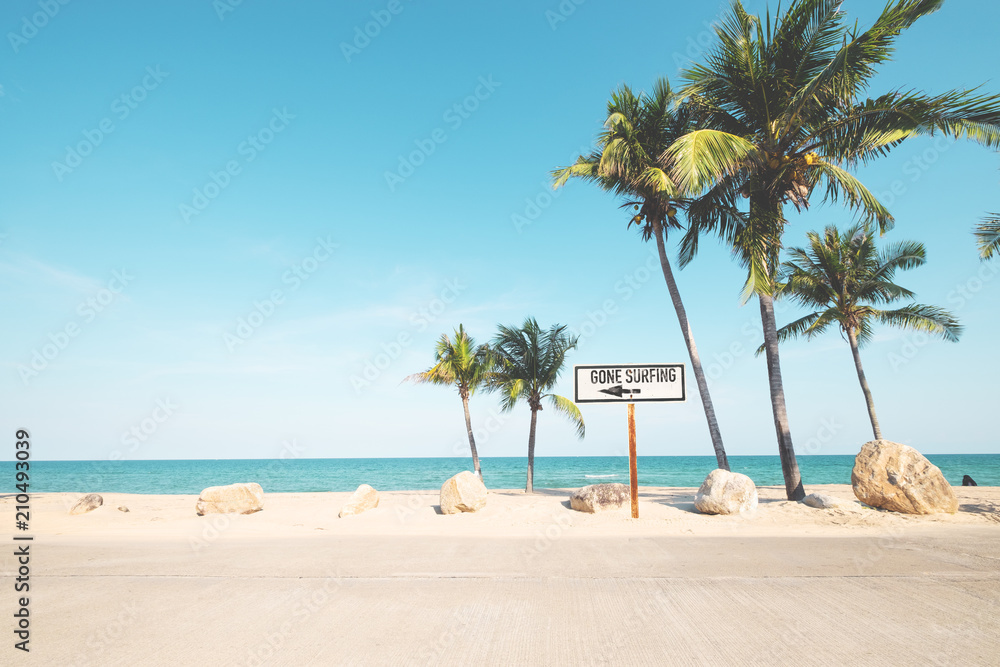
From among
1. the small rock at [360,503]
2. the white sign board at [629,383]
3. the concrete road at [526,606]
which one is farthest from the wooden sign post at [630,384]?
the small rock at [360,503]

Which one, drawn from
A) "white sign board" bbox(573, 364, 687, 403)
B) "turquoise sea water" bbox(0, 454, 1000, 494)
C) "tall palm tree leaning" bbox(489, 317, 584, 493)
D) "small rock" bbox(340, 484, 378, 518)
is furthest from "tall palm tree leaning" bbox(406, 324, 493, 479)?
"turquoise sea water" bbox(0, 454, 1000, 494)

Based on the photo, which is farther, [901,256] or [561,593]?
[901,256]

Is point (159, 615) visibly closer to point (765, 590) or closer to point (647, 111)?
point (765, 590)

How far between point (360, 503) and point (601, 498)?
621 cm

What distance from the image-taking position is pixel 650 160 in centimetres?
1538

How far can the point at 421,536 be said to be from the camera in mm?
8719

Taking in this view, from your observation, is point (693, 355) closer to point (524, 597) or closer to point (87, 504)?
point (524, 597)

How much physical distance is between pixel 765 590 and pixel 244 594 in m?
4.84

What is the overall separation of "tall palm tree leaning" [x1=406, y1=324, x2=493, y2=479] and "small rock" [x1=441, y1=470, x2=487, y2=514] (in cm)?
1016

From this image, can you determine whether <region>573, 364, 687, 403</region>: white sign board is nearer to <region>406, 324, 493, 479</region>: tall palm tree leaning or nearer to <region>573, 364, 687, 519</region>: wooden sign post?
<region>573, 364, 687, 519</region>: wooden sign post

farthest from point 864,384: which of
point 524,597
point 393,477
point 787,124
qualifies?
point 393,477

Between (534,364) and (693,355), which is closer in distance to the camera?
(693,355)

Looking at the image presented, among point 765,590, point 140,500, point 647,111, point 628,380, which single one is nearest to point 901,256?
point 647,111

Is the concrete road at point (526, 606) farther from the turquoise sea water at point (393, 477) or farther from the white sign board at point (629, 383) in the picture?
the turquoise sea water at point (393, 477)
